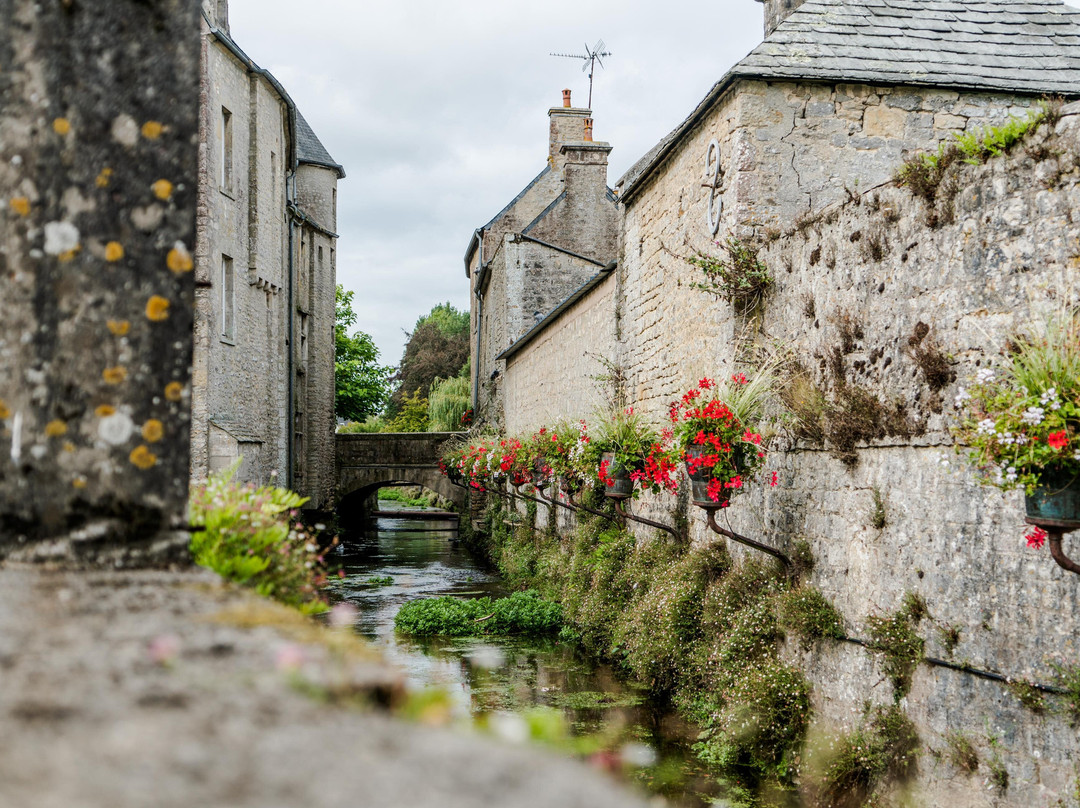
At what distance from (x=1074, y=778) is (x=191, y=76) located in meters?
4.37

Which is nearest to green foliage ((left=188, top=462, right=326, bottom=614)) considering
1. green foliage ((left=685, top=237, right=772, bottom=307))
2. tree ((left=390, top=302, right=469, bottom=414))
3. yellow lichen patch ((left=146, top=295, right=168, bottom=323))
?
yellow lichen patch ((left=146, top=295, right=168, bottom=323))

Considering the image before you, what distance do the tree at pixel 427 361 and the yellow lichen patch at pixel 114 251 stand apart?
44.4 meters

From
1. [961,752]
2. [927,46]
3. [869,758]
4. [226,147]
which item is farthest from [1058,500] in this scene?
[226,147]

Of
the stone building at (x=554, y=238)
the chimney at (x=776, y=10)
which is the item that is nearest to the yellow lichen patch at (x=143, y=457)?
the chimney at (x=776, y=10)

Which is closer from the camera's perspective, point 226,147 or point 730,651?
point 730,651

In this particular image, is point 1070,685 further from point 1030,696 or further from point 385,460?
point 385,460

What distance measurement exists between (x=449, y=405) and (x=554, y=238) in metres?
10.9

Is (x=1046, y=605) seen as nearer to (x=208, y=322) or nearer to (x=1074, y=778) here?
(x=1074, y=778)

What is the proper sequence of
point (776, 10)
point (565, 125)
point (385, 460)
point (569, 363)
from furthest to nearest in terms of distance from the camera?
1. point (385, 460)
2. point (565, 125)
3. point (569, 363)
4. point (776, 10)

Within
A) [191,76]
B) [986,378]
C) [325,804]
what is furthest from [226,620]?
[986,378]

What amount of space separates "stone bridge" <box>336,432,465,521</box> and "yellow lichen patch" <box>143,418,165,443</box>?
26424 mm

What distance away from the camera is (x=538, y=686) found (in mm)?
9359

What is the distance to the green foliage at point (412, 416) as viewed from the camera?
1730 inches

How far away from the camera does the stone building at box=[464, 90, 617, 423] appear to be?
80.3 ft
